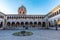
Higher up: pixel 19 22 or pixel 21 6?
pixel 21 6

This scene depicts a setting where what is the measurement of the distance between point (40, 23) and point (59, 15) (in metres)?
20.8

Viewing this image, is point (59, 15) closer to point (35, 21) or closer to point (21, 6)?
point (35, 21)

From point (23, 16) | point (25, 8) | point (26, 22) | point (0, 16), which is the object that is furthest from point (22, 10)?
point (0, 16)

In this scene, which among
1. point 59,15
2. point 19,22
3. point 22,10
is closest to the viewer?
point 59,15

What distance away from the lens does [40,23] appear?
5528 centimetres

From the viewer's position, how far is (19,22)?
53719mm

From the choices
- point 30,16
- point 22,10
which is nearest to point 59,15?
point 30,16

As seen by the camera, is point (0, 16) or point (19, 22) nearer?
point (0, 16)

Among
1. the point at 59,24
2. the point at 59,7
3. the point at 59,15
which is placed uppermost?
the point at 59,7

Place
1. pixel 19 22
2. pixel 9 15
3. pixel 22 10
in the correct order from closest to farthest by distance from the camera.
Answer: pixel 19 22 < pixel 9 15 < pixel 22 10

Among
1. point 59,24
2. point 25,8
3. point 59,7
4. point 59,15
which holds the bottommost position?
point 59,24

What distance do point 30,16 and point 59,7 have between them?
27.4 meters

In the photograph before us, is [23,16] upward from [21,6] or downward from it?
downward

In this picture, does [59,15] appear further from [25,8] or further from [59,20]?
[25,8]
